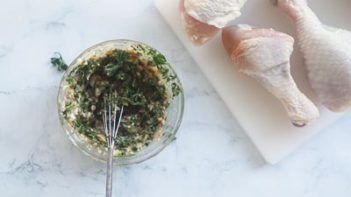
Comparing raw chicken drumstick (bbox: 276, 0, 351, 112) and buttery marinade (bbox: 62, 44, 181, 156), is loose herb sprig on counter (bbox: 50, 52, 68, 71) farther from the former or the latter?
raw chicken drumstick (bbox: 276, 0, 351, 112)

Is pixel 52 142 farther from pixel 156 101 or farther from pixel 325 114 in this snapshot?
pixel 325 114

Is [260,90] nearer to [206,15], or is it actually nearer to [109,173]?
[206,15]

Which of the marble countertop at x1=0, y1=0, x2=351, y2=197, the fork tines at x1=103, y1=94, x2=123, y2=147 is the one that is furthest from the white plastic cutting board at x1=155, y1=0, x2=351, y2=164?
the fork tines at x1=103, y1=94, x2=123, y2=147

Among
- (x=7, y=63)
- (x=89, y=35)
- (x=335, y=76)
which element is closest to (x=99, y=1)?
(x=89, y=35)

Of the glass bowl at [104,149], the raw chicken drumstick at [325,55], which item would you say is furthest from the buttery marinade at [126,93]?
the raw chicken drumstick at [325,55]

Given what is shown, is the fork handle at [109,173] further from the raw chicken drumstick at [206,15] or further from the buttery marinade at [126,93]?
the raw chicken drumstick at [206,15]

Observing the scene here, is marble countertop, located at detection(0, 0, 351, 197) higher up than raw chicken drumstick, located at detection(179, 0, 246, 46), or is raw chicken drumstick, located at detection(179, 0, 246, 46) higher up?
raw chicken drumstick, located at detection(179, 0, 246, 46)
